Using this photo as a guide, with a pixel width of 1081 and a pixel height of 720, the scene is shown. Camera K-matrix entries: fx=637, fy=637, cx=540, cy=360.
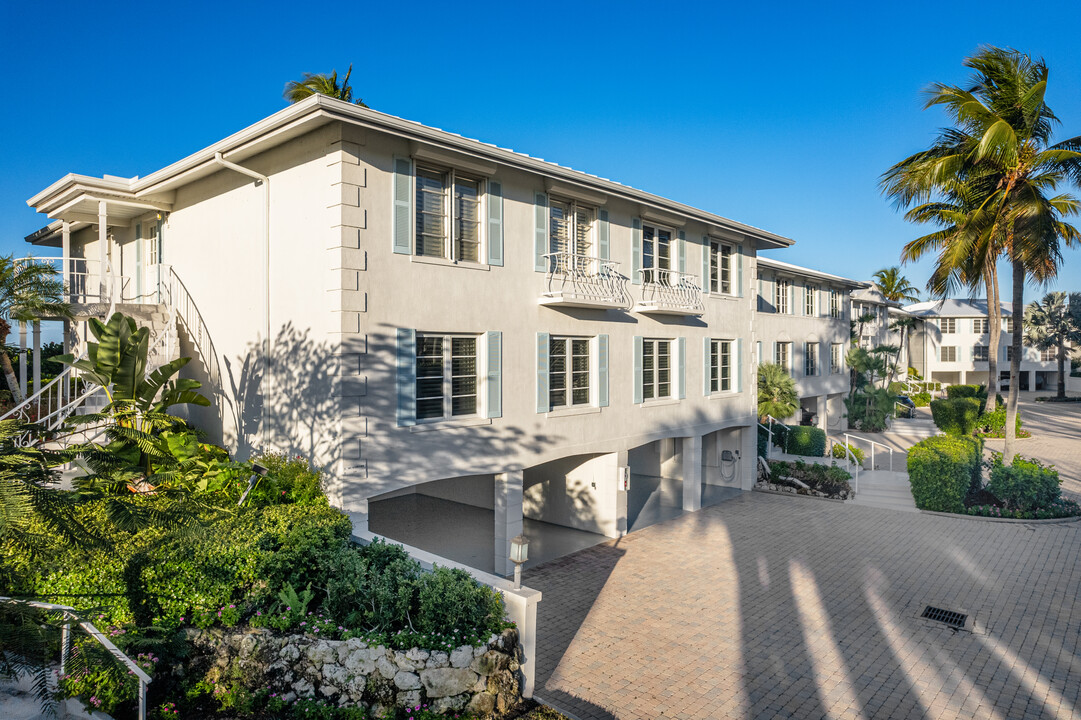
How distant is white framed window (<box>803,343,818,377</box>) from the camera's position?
29.2 meters

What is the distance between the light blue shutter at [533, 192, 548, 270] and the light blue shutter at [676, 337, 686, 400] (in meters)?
5.92

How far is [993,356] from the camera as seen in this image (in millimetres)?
27172

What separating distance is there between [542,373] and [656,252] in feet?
18.7

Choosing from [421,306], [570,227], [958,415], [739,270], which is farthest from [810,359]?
[421,306]

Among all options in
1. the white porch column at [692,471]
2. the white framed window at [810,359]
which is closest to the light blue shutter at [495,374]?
the white porch column at [692,471]

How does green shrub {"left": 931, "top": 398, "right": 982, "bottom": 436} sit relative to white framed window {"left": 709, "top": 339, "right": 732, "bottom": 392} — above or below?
below

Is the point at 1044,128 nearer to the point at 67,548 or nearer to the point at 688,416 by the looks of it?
the point at 688,416

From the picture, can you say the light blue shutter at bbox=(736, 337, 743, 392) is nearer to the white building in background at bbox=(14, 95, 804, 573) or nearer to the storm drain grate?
the white building in background at bbox=(14, 95, 804, 573)

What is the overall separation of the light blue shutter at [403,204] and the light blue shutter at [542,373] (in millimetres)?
3654

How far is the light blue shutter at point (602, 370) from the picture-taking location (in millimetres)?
15086

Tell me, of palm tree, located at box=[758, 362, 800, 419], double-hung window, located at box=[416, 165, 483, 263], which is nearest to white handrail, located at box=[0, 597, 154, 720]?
double-hung window, located at box=[416, 165, 483, 263]

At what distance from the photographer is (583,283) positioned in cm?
1463

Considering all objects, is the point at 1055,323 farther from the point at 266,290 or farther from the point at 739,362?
the point at 266,290

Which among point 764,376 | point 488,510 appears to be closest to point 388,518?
point 488,510
